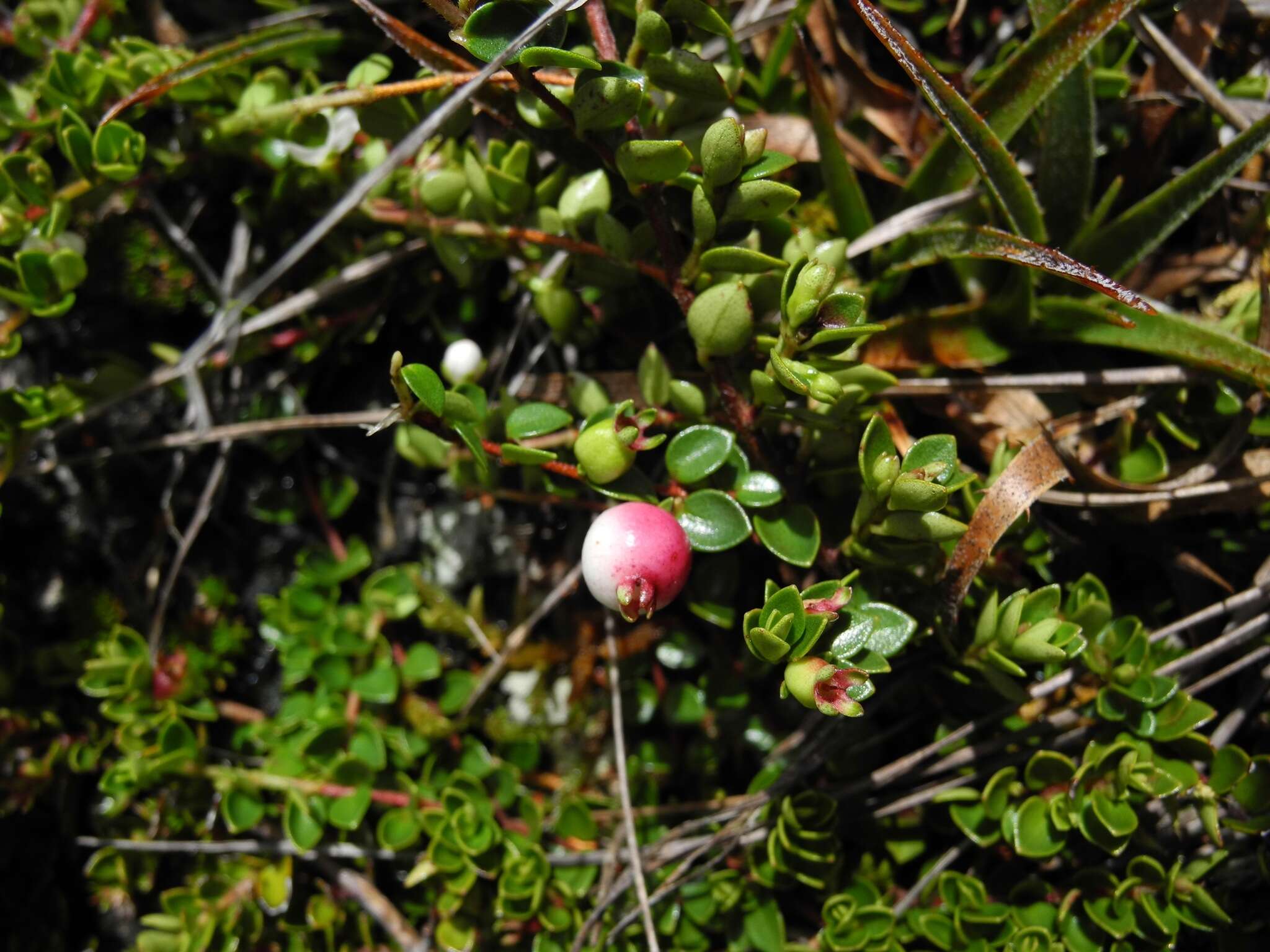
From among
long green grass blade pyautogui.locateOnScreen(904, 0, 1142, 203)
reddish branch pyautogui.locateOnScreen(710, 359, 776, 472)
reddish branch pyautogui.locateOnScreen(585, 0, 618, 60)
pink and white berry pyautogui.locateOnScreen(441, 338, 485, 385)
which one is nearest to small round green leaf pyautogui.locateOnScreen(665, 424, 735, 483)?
reddish branch pyautogui.locateOnScreen(710, 359, 776, 472)

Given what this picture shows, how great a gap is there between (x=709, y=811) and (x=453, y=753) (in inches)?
22.6

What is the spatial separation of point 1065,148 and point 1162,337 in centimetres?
41

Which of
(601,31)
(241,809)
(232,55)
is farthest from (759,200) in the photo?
(241,809)

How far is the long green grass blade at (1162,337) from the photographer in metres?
1.46

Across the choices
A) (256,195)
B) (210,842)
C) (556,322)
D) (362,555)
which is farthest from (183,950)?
(256,195)

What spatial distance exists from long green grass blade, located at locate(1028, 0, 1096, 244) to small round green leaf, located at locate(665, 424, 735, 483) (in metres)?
0.81

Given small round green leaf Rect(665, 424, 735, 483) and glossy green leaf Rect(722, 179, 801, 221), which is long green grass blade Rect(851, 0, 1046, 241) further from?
small round green leaf Rect(665, 424, 735, 483)

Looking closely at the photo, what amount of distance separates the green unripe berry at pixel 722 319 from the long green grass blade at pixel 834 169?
0.45 meters

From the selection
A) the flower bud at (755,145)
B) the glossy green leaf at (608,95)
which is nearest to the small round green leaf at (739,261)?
the flower bud at (755,145)

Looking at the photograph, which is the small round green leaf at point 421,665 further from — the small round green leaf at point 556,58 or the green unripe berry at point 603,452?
the small round green leaf at point 556,58

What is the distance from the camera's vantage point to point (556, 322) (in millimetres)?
1682

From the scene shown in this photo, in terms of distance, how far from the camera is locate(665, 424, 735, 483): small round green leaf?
1.48 m

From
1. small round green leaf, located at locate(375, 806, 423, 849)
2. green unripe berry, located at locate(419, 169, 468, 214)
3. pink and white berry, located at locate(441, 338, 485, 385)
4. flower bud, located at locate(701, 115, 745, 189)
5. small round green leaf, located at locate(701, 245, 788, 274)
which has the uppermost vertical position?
flower bud, located at locate(701, 115, 745, 189)

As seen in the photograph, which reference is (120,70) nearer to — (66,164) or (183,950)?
(66,164)
